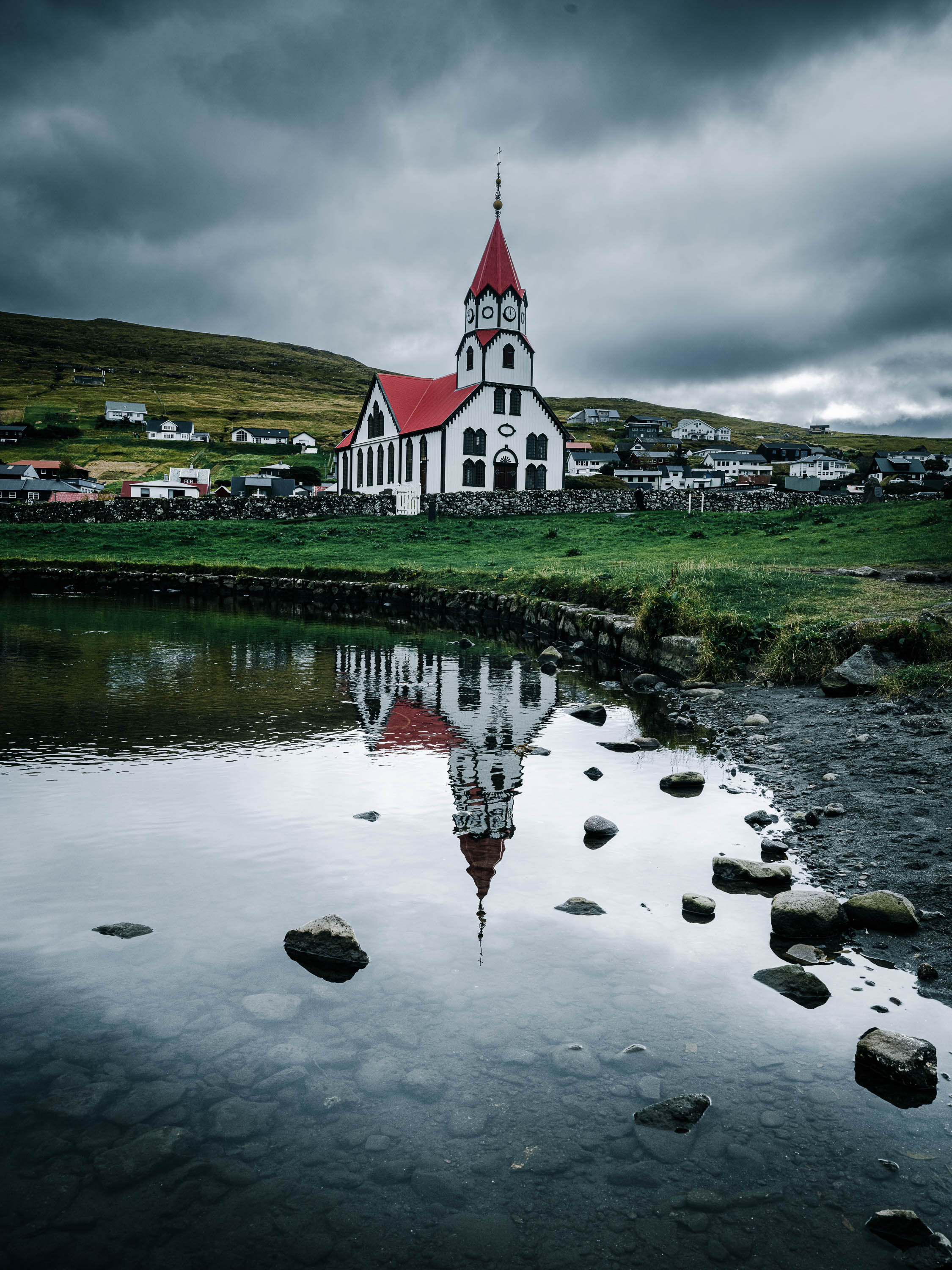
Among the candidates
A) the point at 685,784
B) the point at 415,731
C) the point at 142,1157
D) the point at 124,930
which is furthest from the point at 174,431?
the point at 142,1157

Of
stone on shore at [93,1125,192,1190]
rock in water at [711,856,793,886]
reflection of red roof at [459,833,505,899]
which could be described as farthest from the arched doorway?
stone on shore at [93,1125,192,1190]

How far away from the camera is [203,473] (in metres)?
135

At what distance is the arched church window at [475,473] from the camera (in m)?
66.8

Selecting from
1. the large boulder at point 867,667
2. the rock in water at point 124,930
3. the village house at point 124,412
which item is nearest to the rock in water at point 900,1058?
the rock in water at point 124,930

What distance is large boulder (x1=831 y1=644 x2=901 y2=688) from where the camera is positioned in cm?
1208

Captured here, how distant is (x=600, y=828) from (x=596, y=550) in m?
25.1

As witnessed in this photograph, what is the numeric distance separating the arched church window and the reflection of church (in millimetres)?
48634

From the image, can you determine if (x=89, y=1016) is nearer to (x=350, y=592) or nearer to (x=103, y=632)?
(x=103, y=632)

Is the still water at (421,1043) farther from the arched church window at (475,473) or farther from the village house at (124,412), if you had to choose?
the village house at (124,412)

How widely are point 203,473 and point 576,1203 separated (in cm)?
14172

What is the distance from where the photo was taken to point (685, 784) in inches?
355

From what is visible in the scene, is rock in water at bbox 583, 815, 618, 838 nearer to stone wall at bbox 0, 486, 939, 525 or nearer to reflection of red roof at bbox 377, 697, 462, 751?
reflection of red roof at bbox 377, 697, 462, 751

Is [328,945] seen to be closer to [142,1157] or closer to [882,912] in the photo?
[142,1157]

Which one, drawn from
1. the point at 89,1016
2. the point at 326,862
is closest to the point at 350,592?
the point at 326,862
